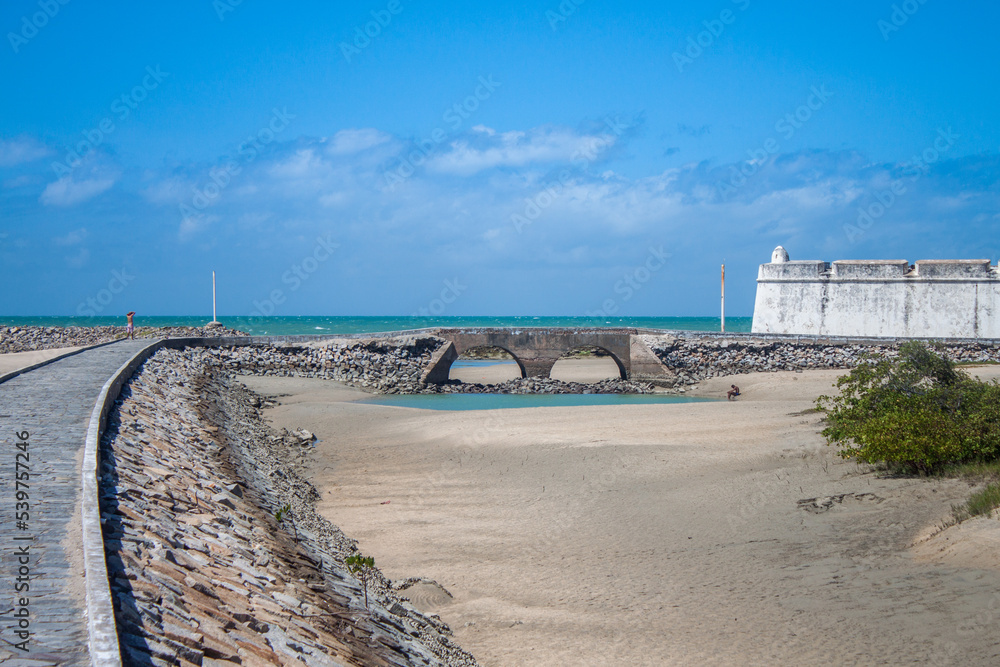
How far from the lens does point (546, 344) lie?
30359 millimetres

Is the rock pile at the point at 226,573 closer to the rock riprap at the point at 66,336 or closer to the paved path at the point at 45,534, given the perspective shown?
the paved path at the point at 45,534

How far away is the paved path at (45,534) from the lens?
302 cm

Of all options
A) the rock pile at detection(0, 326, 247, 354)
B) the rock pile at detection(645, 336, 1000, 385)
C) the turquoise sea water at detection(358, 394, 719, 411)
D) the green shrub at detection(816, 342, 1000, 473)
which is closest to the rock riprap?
the rock pile at detection(0, 326, 247, 354)

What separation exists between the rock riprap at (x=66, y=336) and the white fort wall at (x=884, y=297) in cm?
2479

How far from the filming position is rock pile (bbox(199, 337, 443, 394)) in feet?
88.8

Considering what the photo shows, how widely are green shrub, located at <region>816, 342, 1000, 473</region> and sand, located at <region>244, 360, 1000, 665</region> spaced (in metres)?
0.42

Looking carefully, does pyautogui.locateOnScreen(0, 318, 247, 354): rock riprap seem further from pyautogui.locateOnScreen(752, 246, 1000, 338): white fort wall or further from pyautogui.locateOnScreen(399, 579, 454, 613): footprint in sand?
pyautogui.locateOnScreen(399, 579, 454, 613): footprint in sand

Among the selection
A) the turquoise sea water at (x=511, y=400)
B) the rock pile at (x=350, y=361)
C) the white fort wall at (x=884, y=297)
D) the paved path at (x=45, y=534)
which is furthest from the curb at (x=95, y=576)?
the white fort wall at (x=884, y=297)

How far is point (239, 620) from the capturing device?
13.5ft

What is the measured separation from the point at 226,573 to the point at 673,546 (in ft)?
17.0

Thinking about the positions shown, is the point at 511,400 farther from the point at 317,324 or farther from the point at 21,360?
the point at 317,324

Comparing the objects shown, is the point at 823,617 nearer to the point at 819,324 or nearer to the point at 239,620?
the point at 239,620

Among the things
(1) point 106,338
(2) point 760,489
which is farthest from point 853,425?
(1) point 106,338

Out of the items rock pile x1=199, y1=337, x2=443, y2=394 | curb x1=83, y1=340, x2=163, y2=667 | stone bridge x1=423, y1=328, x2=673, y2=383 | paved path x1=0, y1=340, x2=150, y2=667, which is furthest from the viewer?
stone bridge x1=423, y1=328, x2=673, y2=383
